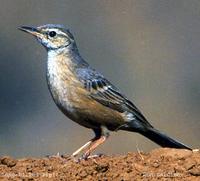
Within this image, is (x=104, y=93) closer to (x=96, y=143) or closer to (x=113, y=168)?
(x=96, y=143)

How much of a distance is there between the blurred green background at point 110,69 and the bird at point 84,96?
384 cm

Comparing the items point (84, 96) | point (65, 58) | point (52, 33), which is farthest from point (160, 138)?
point (52, 33)

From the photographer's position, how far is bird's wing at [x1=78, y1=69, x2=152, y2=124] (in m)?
17.2

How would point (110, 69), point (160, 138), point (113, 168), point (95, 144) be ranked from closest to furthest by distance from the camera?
1. point (113, 168)
2. point (95, 144)
3. point (160, 138)
4. point (110, 69)

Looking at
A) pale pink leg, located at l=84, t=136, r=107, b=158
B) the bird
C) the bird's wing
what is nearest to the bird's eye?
the bird

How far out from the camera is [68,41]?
58.5ft

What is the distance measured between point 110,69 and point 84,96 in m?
10.1

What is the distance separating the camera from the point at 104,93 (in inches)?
687

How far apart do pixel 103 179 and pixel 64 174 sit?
1.50 feet

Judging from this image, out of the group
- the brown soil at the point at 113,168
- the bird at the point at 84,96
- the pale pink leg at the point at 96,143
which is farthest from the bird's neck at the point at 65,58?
the brown soil at the point at 113,168

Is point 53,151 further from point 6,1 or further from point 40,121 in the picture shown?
point 6,1

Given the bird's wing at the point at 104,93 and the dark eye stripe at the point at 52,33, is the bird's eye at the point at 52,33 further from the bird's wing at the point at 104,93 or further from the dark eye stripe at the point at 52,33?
the bird's wing at the point at 104,93

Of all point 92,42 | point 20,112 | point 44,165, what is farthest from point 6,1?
point 44,165

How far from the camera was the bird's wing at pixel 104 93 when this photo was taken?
56.4ft
